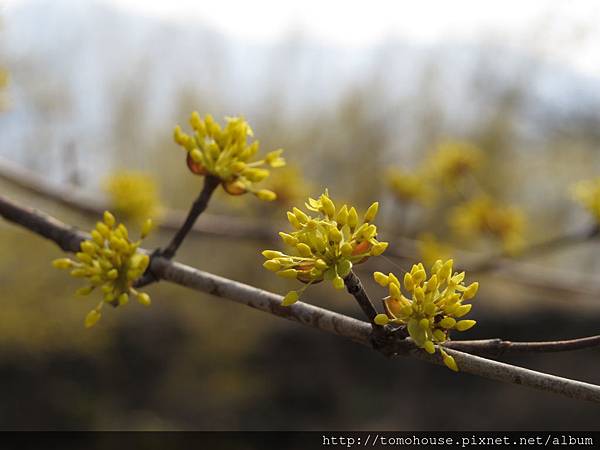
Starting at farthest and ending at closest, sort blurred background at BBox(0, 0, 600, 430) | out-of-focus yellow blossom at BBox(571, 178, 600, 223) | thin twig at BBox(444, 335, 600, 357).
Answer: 1. blurred background at BBox(0, 0, 600, 430)
2. out-of-focus yellow blossom at BBox(571, 178, 600, 223)
3. thin twig at BBox(444, 335, 600, 357)

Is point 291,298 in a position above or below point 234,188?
below

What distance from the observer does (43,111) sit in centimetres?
869

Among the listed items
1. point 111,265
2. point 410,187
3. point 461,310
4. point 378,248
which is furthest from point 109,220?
point 410,187

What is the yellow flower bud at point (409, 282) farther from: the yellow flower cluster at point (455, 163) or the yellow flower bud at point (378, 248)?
the yellow flower cluster at point (455, 163)

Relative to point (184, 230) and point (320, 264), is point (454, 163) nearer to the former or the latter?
point (184, 230)

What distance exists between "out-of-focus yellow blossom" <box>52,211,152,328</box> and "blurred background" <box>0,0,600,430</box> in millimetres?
4067

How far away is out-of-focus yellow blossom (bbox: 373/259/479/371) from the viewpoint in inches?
27.8

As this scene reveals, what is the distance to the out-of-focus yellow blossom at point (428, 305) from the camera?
706 mm

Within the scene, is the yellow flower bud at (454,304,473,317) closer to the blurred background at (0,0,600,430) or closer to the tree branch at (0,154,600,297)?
the tree branch at (0,154,600,297)

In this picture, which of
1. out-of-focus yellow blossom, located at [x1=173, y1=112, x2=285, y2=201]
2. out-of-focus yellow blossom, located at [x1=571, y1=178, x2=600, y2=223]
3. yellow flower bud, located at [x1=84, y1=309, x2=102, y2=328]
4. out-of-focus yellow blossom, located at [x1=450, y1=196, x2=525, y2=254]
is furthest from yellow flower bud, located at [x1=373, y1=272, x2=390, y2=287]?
out-of-focus yellow blossom, located at [x1=450, y1=196, x2=525, y2=254]

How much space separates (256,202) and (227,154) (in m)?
2.70

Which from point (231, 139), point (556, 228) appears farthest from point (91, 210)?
point (556, 228)

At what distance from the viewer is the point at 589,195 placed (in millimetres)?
1790

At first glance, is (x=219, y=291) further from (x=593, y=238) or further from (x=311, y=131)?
(x=311, y=131)
